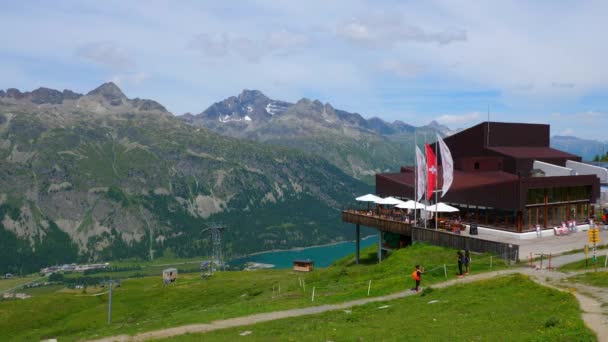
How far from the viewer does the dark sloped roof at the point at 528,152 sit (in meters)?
77.0

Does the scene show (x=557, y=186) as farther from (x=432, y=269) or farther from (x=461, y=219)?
(x=432, y=269)

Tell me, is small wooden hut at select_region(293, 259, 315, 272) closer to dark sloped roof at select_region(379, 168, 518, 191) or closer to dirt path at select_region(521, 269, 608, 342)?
dark sloped roof at select_region(379, 168, 518, 191)

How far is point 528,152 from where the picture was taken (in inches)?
3150

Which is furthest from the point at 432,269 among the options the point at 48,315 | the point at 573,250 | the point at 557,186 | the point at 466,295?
the point at 48,315

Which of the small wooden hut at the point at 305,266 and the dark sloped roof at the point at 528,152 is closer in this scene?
the dark sloped roof at the point at 528,152

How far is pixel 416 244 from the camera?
56.3 meters

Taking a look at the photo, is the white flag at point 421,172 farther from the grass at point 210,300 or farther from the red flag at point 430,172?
the grass at point 210,300

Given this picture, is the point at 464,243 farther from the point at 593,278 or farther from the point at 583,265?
the point at 593,278

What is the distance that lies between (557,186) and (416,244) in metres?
20.7

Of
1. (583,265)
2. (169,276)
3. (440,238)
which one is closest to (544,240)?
(440,238)

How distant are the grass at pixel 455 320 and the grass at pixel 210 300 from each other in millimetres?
5423

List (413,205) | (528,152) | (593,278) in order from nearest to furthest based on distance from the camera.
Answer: (593,278)
(413,205)
(528,152)

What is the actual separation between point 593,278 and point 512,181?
24.9m

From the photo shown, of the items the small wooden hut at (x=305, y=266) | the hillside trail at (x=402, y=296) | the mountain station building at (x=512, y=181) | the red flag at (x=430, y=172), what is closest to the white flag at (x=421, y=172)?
the red flag at (x=430, y=172)
